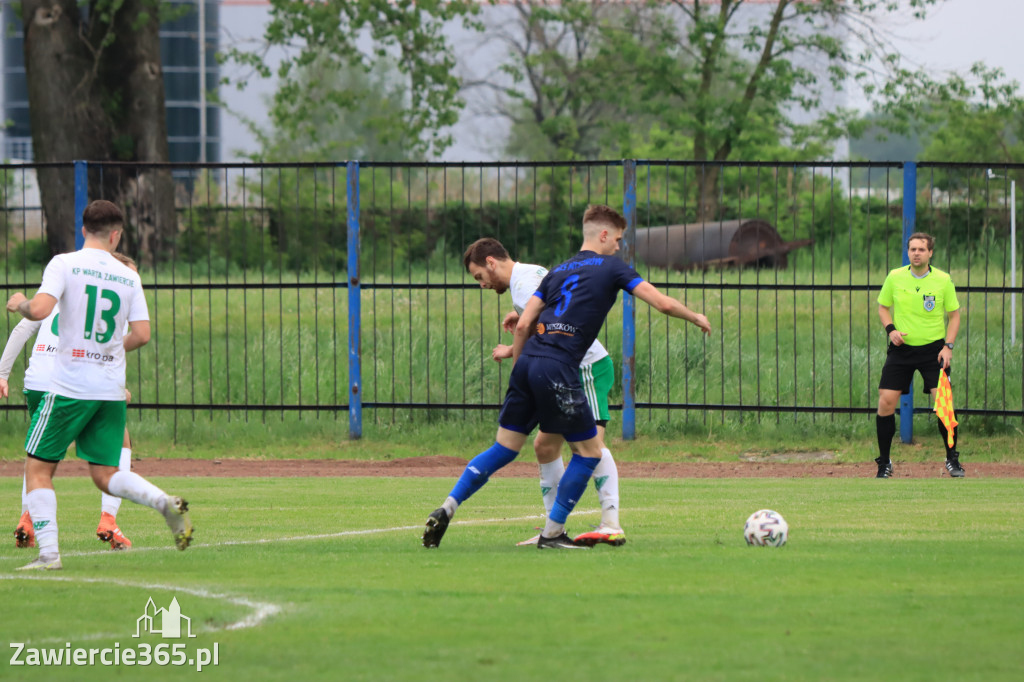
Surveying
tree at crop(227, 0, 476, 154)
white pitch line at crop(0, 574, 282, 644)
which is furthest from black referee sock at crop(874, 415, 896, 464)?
tree at crop(227, 0, 476, 154)

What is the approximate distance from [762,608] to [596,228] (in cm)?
247

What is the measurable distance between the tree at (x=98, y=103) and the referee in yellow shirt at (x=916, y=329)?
13387mm

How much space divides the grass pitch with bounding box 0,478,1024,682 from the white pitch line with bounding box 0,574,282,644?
0.02 metres

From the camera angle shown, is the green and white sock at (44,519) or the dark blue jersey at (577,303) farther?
the dark blue jersey at (577,303)

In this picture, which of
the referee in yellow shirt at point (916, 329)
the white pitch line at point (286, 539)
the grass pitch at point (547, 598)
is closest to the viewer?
the grass pitch at point (547, 598)

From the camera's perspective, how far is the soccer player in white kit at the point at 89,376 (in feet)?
20.7

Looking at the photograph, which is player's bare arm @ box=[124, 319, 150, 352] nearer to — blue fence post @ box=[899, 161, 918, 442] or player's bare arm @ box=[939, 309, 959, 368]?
player's bare arm @ box=[939, 309, 959, 368]

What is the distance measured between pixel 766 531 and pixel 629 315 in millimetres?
7289

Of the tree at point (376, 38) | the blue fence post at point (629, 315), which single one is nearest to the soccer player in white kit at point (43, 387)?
the blue fence post at point (629, 315)

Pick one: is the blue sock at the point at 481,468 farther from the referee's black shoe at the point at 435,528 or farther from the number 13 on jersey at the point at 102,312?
the number 13 on jersey at the point at 102,312

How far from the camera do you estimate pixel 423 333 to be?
17859mm

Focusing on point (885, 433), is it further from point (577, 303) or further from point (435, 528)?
point (435, 528)

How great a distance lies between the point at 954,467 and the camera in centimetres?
1177

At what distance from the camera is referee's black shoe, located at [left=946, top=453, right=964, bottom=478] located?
1173 centimetres
